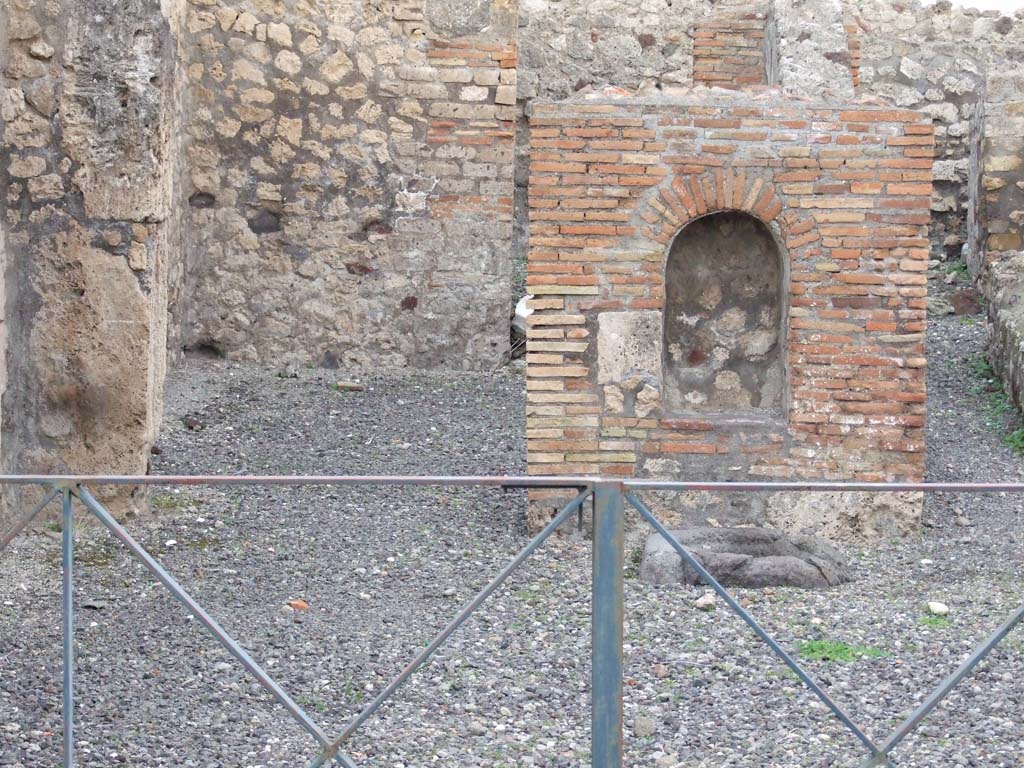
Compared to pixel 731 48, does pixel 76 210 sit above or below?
below

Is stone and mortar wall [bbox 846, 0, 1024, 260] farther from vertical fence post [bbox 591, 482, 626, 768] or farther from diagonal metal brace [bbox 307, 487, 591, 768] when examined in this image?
diagonal metal brace [bbox 307, 487, 591, 768]

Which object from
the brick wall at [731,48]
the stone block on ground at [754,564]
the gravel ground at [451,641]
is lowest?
the gravel ground at [451,641]

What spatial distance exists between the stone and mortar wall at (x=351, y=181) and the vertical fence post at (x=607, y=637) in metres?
6.65

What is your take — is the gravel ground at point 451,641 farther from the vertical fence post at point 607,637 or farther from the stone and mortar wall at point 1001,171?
the stone and mortar wall at point 1001,171

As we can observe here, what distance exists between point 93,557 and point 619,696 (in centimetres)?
335

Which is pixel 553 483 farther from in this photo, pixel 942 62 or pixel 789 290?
pixel 942 62

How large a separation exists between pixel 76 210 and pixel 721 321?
3.30m

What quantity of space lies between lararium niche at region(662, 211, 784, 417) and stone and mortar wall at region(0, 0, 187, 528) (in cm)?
268

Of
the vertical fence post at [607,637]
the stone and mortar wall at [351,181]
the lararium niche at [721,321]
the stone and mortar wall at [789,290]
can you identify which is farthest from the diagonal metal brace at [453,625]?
the stone and mortar wall at [351,181]

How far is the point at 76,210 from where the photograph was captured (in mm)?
6402

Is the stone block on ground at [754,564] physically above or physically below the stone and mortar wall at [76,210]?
below

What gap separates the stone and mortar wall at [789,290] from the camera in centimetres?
656

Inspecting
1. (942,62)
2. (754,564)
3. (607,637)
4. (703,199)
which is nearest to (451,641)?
(754,564)

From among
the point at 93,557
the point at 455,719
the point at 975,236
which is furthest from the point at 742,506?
the point at 975,236
